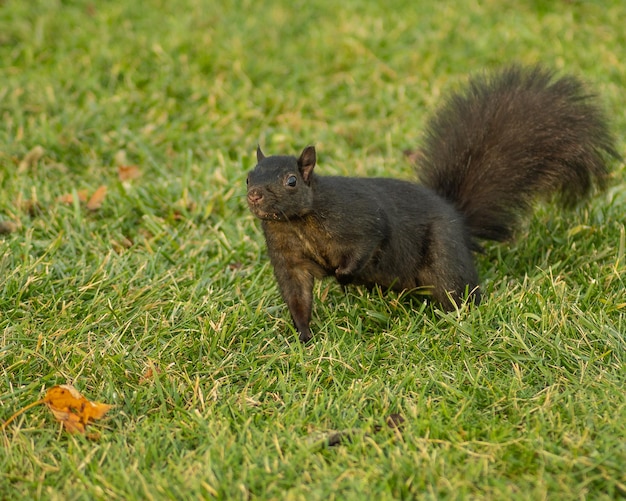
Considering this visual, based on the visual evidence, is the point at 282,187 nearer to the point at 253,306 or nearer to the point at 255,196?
the point at 255,196

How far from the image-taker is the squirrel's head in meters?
3.40

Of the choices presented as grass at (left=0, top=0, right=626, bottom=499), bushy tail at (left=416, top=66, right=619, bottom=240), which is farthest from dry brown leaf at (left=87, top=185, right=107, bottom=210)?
bushy tail at (left=416, top=66, right=619, bottom=240)

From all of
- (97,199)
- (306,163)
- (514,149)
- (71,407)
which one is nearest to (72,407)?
(71,407)

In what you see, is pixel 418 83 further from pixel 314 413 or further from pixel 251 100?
pixel 314 413

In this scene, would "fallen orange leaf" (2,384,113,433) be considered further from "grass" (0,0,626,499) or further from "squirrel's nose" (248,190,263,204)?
"squirrel's nose" (248,190,263,204)

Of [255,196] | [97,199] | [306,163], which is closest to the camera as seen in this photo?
[255,196]

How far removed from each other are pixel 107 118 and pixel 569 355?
149 inches

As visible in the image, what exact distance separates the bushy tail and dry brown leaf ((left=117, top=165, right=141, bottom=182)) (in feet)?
6.28

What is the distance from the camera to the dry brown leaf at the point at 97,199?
190 inches

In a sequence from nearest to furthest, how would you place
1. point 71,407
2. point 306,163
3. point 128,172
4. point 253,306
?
point 71,407 → point 306,163 → point 253,306 → point 128,172

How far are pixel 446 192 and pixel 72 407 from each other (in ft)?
6.97

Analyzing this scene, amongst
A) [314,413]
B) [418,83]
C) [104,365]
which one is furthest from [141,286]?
[418,83]

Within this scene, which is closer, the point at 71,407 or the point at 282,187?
the point at 71,407

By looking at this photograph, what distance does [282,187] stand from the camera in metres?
3.43
